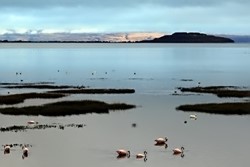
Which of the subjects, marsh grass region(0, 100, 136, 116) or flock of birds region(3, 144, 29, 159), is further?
marsh grass region(0, 100, 136, 116)

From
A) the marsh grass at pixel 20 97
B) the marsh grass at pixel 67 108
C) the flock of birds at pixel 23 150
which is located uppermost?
the flock of birds at pixel 23 150

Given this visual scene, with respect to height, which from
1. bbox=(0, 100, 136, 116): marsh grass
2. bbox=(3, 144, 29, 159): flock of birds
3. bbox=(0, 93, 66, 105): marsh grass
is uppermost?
bbox=(3, 144, 29, 159): flock of birds

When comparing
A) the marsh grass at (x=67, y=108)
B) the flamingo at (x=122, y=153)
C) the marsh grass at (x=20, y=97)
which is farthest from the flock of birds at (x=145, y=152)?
the marsh grass at (x=20, y=97)

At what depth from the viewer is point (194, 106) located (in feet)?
182

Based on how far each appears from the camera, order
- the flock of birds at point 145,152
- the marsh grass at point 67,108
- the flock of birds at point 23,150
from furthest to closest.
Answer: the marsh grass at point 67,108
the flock of birds at point 23,150
the flock of birds at point 145,152

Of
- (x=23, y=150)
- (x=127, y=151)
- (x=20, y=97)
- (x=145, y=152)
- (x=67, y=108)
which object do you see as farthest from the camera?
(x=20, y=97)

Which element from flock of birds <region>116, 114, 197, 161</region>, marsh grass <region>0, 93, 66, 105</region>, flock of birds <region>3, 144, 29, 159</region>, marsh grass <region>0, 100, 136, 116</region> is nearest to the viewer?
flock of birds <region>116, 114, 197, 161</region>

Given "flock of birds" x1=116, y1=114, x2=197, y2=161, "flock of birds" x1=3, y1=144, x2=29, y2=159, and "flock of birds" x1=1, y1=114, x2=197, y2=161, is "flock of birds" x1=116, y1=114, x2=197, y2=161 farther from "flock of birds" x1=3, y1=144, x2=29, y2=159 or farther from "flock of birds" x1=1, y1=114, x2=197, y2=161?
"flock of birds" x1=3, y1=144, x2=29, y2=159

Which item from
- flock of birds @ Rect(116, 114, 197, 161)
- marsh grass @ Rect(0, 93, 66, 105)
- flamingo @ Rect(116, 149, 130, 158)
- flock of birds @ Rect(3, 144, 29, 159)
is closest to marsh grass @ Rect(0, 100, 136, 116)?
marsh grass @ Rect(0, 93, 66, 105)

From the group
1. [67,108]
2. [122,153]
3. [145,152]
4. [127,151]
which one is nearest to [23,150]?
[122,153]

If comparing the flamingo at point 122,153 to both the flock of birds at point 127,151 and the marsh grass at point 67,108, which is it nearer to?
the flock of birds at point 127,151

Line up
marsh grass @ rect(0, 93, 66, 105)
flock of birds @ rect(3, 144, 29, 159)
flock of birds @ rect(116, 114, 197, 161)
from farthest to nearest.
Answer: marsh grass @ rect(0, 93, 66, 105), flock of birds @ rect(3, 144, 29, 159), flock of birds @ rect(116, 114, 197, 161)

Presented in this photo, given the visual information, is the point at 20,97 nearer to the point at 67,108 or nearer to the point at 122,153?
the point at 67,108

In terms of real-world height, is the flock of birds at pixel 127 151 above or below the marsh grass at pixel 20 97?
above
